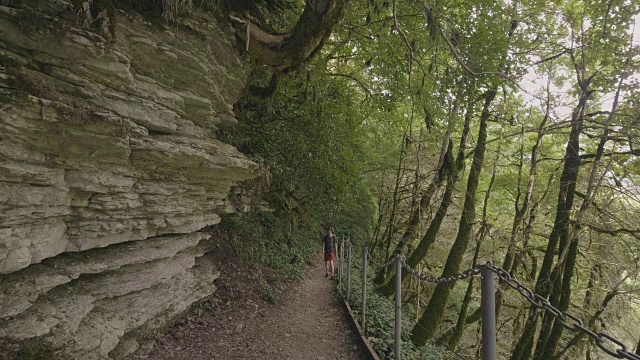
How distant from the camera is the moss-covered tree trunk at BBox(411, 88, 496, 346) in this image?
7605 mm

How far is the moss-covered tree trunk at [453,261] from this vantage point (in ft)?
25.0

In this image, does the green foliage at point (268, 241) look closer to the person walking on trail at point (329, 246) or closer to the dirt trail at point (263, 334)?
the person walking on trail at point (329, 246)

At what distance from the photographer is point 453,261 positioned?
8242mm

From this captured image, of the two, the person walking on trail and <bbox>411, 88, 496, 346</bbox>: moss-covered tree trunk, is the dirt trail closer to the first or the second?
<bbox>411, 88, 496, 346</bbox>: moss-covered tree trunk

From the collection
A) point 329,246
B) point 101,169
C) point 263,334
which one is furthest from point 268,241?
point 101,169

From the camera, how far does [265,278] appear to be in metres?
8.59

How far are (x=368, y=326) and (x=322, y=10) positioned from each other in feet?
18.0

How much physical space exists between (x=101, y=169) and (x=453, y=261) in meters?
7.55

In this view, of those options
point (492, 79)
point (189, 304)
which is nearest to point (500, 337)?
point (492, 79)

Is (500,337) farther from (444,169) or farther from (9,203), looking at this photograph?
(9,203)

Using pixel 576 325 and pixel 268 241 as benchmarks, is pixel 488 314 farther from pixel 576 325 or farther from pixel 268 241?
pixel 268 241

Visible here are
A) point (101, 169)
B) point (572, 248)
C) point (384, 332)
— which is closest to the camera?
point (101, 169)

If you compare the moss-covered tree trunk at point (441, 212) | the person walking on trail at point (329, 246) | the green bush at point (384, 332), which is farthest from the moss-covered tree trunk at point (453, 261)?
the person walking on trail at point (329, 246)

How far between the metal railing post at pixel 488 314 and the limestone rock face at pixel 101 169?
4.01 m
